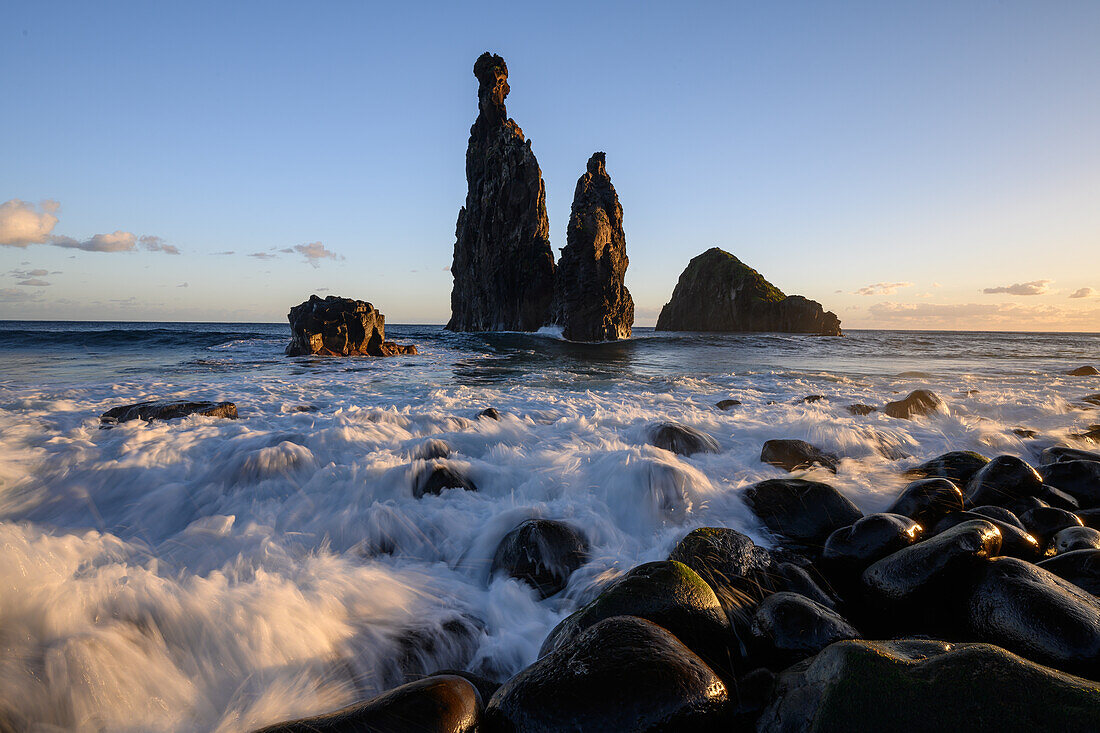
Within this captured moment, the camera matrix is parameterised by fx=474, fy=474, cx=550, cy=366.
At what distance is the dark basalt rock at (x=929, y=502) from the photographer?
4082mm

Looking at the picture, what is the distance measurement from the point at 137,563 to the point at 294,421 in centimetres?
456

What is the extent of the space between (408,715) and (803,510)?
12.1ft

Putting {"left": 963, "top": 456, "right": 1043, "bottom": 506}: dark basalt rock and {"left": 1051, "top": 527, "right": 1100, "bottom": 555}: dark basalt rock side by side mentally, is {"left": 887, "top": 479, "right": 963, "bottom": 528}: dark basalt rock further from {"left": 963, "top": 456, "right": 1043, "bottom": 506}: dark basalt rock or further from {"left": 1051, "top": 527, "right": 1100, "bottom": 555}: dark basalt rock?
{"left": 1051, "top": 527, "right": 1100, "bottom": 555}: dark basalt rock

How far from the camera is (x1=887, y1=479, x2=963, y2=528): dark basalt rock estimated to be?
4.08 m

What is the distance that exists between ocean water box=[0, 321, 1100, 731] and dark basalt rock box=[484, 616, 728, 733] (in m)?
0.91

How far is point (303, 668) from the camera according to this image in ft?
8.15

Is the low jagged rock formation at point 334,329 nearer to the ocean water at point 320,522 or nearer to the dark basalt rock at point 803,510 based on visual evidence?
the ocean water at point 320,522

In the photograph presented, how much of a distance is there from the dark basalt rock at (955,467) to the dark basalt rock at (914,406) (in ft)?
10.7

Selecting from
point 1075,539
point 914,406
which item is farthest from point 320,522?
point 914,406

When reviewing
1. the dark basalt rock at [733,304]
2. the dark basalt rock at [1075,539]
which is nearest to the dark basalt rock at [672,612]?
the dark basalt rock at [1075,539]

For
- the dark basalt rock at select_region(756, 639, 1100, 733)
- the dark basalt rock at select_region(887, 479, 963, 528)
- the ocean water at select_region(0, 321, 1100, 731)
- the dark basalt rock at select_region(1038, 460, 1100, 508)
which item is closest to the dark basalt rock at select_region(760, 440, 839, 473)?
the ocean water at select_region(0, 321, 1100, 731)

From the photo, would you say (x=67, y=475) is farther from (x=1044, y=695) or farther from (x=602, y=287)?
(x=602, y=287)

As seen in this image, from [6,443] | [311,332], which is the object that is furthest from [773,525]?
[311,332]

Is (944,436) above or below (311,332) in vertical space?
below
